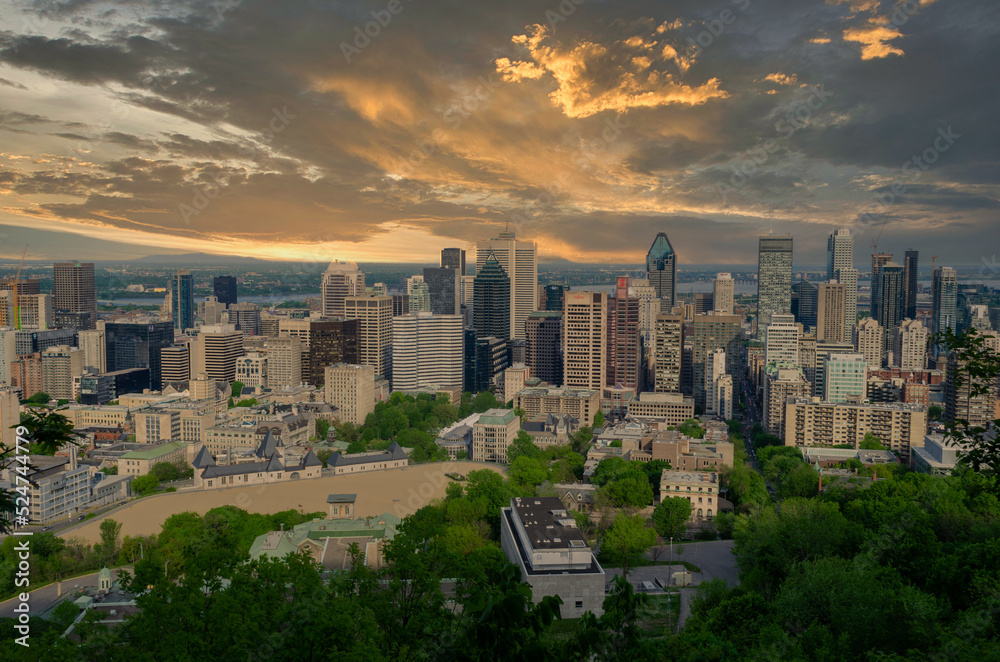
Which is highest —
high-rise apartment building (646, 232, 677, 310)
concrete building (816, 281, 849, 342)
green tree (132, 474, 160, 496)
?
high-rise apartment building (646, 232, 677, 310)

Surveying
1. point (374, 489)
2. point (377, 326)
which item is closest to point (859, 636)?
point (374, 489)

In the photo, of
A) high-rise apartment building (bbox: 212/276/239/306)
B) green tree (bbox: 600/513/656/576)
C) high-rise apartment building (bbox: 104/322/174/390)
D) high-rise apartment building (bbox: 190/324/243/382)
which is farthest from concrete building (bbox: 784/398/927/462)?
high-rise apartment building (bbox: 212/276/239/306)

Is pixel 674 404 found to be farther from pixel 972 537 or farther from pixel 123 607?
pixel 123 607

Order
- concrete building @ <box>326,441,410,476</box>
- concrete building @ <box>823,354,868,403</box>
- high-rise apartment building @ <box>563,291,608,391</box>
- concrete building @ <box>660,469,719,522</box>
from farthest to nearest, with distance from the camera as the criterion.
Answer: high-rise apartment building @ <box>563,291,608,391</box> < concrete building @ <box>823,354,868,403</box> < concrete building @ <box>326,441,410,476</box> < concrete building @ <box>660,469,719,522</box>

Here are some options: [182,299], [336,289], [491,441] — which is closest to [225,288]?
[182,299]

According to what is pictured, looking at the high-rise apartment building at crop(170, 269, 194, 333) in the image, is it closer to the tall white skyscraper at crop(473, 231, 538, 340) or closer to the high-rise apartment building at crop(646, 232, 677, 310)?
the tall white skyscraper at crop(473, 231, 538, 340)

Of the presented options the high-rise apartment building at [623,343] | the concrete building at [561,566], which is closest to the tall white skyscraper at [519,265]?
the high-rise apartment building at [623,343]
